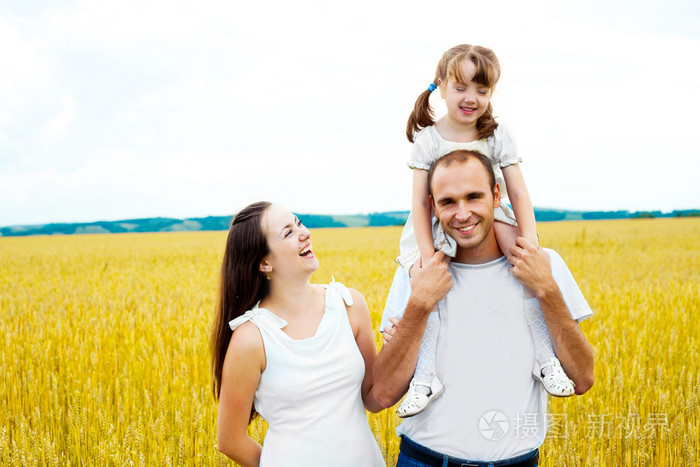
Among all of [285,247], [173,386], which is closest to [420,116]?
[285,247]

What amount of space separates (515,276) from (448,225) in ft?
1.04

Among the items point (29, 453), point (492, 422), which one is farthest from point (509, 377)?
point (29, 453)

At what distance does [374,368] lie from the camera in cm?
215

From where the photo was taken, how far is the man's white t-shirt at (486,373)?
78.2 inches

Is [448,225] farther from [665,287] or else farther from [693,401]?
[665,287]

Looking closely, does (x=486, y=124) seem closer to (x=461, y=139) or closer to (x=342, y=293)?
(x=461, y=139)

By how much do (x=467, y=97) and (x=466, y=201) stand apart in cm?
111

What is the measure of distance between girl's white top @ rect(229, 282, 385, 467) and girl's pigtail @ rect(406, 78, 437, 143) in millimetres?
1548

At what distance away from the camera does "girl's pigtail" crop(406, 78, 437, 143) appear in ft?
10.7

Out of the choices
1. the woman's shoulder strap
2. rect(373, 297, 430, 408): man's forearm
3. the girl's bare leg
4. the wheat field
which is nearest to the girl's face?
the girl's bare leg

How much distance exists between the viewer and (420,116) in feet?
10.7

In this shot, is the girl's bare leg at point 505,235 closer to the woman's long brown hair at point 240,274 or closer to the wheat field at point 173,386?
the woman's long brown hair at point 240,274

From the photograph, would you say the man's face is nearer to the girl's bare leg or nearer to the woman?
the girl's bare leg

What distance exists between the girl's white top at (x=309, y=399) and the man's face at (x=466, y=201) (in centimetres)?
62
